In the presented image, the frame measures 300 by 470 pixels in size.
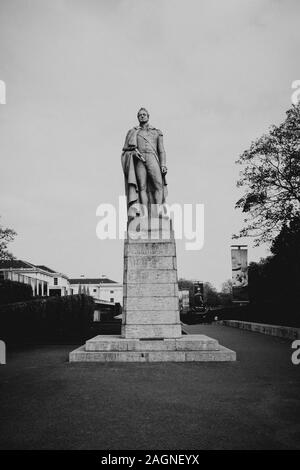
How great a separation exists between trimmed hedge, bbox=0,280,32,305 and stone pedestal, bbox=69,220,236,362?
927 cm

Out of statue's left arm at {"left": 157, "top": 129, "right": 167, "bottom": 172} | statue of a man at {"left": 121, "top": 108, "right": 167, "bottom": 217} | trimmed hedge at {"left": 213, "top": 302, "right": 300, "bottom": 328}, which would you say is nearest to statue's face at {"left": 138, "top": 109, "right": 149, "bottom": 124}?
statue of a man at {"left": 121, "top": 108, "right": 167, "bottom": 217}

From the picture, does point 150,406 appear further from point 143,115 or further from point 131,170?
point 143,115

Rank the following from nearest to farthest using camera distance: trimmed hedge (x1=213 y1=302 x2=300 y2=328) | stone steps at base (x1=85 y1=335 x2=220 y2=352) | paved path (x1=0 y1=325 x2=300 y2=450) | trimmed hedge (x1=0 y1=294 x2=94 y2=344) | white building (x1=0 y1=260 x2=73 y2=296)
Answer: paved path (x1=0 y1=325 x2=300 y2=450), stone steps at base (x1=85 y1=335 x2=220 y2=352), trimmed hedge (x1=0 y1=294 x2=94 y2=344), trimmed hedge (x1=213 y1=302 x2=300 y2=328), white building (x1=0 y1=260 x2=73 y2=296)

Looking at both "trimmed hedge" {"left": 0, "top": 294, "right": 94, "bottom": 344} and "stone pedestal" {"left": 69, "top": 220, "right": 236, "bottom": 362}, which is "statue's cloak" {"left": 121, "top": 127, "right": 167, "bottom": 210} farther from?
"trimmed hedge" {"left": 0, "top": 294, "right": 94, "bottom": 344}

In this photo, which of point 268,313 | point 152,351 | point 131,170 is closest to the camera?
point 152,351

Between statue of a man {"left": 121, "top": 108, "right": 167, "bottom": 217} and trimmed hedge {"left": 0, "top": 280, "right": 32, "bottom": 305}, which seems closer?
statue of a man {"left": 121, "top": 108, "right": 167, "bottom": 217}

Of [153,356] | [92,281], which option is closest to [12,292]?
[153,356]

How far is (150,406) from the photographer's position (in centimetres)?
509

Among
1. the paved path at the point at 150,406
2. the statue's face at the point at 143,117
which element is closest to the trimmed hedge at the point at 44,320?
the paved path at the point at 150,406

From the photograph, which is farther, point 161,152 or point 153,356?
point 161,152

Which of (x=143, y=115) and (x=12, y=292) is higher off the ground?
(x=143, y=115)

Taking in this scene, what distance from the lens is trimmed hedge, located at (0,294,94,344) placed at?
1456 centimetres

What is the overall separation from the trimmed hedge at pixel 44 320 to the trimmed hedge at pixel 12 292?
1.30m

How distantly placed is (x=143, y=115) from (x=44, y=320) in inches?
443
